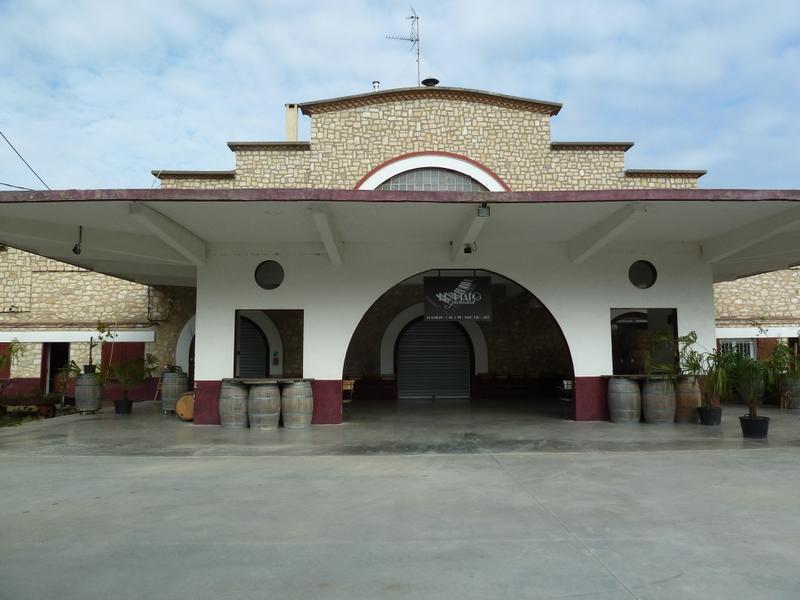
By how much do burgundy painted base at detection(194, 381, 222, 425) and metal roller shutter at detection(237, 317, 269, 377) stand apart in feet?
18.5

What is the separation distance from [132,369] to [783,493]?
37.4ft

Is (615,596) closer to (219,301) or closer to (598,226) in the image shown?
(598,226)

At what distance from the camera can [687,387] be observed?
32.7 feet

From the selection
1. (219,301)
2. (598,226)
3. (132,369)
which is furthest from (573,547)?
(132,369)

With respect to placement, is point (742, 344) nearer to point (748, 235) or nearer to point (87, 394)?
point (748, 235)

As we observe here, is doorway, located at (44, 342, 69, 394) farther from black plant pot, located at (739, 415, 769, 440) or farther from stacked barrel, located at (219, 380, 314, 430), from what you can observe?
black plant pot, located at (739, 415, 769, 440)

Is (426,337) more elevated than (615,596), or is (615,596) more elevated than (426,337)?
(426,337)

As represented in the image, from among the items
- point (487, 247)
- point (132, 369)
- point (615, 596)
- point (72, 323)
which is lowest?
point (615, 596)

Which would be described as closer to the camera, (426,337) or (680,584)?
(680,584)

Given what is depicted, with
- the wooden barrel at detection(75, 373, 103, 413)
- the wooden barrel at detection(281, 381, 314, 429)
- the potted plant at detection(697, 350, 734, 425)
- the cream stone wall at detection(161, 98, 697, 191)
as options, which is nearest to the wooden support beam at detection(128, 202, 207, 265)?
the wooden barrel at detection(281, 381, 314, 429)

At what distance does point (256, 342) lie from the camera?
1582 cm

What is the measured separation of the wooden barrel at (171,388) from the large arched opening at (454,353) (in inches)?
165

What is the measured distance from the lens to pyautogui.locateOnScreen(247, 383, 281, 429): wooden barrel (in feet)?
30.7

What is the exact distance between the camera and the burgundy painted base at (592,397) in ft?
33.4
